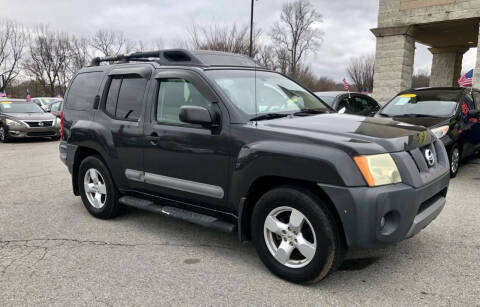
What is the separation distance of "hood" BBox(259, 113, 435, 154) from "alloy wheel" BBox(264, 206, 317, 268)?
64cm

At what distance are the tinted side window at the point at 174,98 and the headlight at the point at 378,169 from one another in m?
1.62

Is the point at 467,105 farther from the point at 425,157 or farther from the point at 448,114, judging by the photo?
the point at 425,157

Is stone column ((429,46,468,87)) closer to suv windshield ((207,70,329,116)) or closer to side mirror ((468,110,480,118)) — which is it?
side mirror ((468,110,480,118))

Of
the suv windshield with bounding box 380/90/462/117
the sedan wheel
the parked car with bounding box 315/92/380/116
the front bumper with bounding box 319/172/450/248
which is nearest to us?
the front bumper with bounding box 319/172/450/248

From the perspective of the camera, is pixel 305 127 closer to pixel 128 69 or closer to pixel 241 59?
pixel 241 59

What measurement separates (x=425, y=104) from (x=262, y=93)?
4.84 meters

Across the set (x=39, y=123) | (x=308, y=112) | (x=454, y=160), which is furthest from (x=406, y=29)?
(x=39, y=123)

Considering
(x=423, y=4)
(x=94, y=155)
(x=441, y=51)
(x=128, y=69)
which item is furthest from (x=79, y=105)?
(x=441, y=51)

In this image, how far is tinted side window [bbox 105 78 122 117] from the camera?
4660 mm

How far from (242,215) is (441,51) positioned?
21.8 meters

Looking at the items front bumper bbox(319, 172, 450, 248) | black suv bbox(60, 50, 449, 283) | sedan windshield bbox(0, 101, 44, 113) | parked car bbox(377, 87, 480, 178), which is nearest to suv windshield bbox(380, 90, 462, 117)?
parked car bbox(377, 87, 480, 178)

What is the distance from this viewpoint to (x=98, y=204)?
4996 millimetres

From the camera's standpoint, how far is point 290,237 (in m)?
3.19

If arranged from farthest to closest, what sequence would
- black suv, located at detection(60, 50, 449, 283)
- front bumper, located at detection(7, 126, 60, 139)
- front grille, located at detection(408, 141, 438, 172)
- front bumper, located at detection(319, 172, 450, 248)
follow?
front bumper, located at detection(7, 126, 60, 139) → front grille, located at detection(408, 141, 438, 172) → black suv, located at detection(60, 50, 449, 283) → front bumper, located at detection(319, 172, 450, 248)
